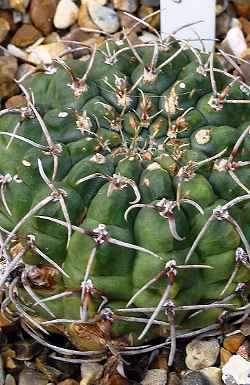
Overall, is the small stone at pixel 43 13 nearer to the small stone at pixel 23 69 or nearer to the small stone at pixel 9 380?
the small stone at pixel 23 69

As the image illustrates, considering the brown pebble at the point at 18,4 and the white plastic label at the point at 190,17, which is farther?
the brown pebble at the point at 18,4

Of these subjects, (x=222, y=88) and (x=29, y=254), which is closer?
(x=29, y=254)

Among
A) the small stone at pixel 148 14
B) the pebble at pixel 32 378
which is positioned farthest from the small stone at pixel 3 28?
the pebble at pixel 32 378

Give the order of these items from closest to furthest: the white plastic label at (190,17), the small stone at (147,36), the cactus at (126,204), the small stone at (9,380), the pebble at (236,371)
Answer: the cactus at (126,204) → the pebble at (236,371) → the small stone at (9,380) → the white plastic label at (190,17) → the small stone at (147,36)

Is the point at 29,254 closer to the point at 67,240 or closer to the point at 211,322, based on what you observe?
the point at 67,240

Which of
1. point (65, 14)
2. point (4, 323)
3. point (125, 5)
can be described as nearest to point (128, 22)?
point (125, 5)

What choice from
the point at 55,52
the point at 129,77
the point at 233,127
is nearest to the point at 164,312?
the point at 233,127

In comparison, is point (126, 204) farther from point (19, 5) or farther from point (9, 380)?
point (19, 5)
